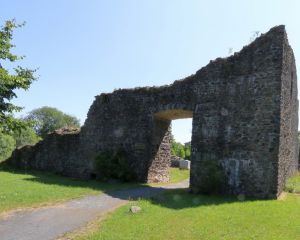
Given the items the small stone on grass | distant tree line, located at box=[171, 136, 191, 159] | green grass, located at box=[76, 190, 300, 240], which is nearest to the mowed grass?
green grass, located at box=[76, 190, 300, 240]

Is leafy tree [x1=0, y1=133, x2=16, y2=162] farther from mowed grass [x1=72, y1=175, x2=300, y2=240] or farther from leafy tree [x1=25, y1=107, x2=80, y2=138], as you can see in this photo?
mowed grass [x1=72, y1=175, x2=300, y2=240]

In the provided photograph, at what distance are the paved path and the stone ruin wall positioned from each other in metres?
3.19

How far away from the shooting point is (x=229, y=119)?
47.2 feet

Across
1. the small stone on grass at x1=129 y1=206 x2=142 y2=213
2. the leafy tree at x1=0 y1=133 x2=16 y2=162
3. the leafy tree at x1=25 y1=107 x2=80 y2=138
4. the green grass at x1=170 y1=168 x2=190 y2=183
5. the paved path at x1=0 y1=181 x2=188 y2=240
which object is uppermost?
A: the leafy tree at x1=25 y1=107 x2=80 y2=138

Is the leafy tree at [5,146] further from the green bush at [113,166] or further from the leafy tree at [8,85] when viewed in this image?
the leafy tree at [8,85]

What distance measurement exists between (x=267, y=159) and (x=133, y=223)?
18.7ft

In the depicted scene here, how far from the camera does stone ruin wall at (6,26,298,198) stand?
1341 cm

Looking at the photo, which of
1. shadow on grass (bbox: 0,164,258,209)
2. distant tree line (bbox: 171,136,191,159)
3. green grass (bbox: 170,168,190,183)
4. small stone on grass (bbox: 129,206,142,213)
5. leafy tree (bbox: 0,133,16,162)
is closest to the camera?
small stone on grass (bbox: 129,206,142,213)

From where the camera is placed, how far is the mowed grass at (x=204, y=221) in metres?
8.52

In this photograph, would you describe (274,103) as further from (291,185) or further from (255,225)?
(255,225)

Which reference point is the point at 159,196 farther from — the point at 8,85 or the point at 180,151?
the point at 180,151

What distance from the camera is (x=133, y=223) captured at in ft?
31.8

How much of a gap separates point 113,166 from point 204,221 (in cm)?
905

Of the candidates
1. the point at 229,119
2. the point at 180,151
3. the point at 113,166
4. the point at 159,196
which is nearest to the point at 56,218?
the point at 159,196
